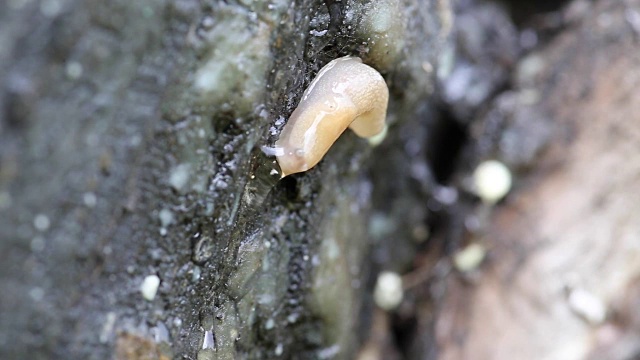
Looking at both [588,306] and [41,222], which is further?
[588,306]

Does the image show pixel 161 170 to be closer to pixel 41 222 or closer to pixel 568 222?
pixel 41 222

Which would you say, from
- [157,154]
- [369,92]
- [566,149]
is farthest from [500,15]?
[157,154]

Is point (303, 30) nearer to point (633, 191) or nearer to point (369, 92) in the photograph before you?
point (369, 92)

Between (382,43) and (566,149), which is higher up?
(382,43)

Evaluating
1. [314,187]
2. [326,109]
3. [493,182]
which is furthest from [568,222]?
[326,109]

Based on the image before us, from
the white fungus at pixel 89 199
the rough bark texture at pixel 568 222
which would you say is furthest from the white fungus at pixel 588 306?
the white fungus at pixel 89 199

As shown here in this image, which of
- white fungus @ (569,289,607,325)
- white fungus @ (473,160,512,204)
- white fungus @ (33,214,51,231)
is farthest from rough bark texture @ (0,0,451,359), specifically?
white fungus @ (569,289,607,325)
